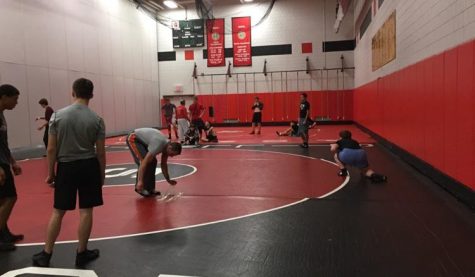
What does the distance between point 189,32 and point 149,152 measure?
22.0 metres

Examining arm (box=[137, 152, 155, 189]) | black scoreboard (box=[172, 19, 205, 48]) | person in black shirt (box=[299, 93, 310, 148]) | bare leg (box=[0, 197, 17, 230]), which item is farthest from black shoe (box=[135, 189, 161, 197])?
black scoreboard (box=[172, 19, 205, 48])

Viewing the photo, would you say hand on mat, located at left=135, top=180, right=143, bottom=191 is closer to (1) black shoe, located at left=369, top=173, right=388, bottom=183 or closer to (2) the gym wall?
(1) black shoe, located at left=369, top=173, right=388, bottom=183

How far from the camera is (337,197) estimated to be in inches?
266

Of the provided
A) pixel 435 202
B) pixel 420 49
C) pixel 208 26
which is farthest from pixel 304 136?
pixel 208 26

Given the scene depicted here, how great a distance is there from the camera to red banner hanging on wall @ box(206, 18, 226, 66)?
26734 mm

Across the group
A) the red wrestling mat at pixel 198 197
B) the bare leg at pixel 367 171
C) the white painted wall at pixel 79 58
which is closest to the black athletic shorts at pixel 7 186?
the red wrestling mat at pixel 198 197

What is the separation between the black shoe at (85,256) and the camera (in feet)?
13.6

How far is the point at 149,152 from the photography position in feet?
20.6

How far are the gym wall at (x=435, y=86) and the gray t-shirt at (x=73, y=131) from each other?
5211 mm

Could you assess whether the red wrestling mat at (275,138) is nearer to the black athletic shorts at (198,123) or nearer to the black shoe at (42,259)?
the black athletic shorts at (198,123)

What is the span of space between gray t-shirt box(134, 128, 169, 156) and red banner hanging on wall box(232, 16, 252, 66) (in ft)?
67.4

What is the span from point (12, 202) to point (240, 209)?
10.2ft

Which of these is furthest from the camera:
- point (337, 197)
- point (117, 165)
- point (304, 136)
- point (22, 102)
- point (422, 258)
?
point (22, 102)

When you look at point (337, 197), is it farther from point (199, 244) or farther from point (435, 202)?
point (199, 244)
